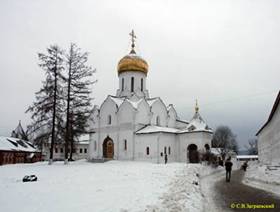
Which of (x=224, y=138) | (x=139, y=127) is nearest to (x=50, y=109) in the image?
(x=139, y=127)

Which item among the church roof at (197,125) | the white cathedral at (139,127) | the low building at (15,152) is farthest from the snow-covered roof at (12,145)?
the church roof at (197,125)

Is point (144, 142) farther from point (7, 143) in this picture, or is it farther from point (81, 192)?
point (81, 192)

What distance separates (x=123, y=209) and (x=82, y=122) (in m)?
21.1

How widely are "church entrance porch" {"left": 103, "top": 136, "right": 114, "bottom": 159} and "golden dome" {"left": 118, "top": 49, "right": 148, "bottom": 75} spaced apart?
1044 cm

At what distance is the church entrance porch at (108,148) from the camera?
40.5 meters

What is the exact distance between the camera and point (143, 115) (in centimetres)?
4012

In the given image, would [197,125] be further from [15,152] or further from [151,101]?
[15,152]

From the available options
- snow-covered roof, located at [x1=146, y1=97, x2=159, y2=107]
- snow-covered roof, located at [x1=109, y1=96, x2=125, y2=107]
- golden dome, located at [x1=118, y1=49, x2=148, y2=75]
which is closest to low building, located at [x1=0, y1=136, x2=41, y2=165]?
snow-covered roof, located at [x1=109, y1=96, x2=125, y2=107]

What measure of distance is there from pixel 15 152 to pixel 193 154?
86.0ft

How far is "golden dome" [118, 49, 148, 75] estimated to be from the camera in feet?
143

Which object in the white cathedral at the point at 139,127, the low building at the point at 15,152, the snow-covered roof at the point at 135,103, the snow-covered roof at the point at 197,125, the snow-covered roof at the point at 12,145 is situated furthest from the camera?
the snow-covered roof at the point at 12,145

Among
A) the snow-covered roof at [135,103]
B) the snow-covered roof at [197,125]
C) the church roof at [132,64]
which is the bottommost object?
the snow-covered roof at [197,125]

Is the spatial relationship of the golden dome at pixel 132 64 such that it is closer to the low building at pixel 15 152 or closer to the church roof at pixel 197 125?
the church roof at pixel 197 125

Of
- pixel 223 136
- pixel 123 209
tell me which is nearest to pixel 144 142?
pixel 123 209
